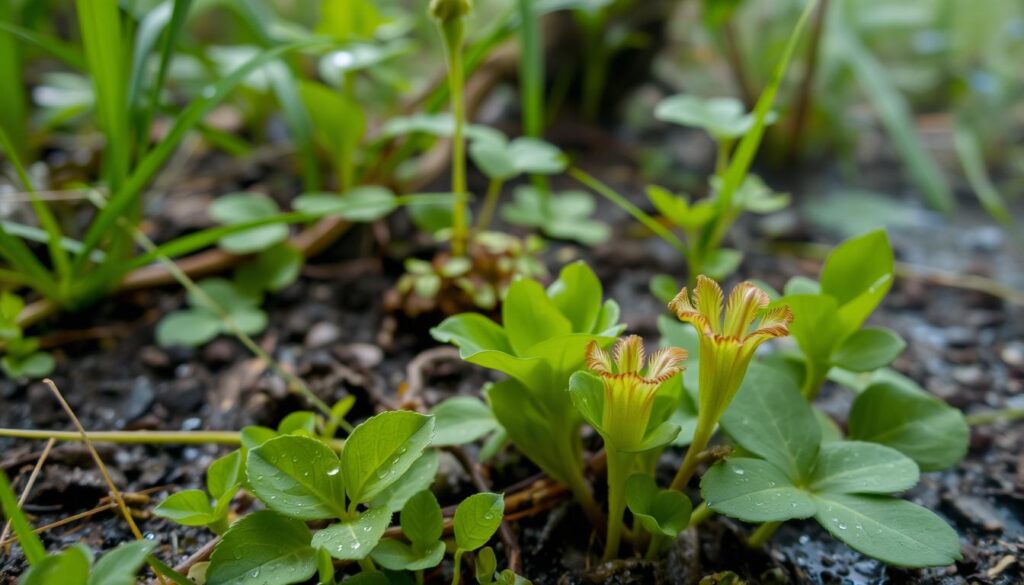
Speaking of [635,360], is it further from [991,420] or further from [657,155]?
[657,155]

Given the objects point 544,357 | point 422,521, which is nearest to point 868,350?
point 544,357

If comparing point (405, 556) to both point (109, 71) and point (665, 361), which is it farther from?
point (109, 71)

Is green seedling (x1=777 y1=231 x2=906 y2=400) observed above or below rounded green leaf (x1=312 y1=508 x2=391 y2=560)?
above

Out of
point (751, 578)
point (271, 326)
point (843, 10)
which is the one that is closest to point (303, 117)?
point (271, 326)

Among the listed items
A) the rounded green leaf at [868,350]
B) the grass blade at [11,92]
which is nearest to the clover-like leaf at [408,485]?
the rounded green leaf at [868,350]

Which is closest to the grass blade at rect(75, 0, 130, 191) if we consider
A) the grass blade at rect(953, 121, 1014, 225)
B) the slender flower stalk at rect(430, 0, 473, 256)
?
the slender flower stalk at rect(430, 0, 473, 256)

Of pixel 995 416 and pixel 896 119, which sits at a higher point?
pixel 896 119

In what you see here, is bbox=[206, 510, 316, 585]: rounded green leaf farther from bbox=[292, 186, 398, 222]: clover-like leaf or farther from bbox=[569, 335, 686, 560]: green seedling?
bbox=[292, 186, 398, 222]: clover-like leaf
